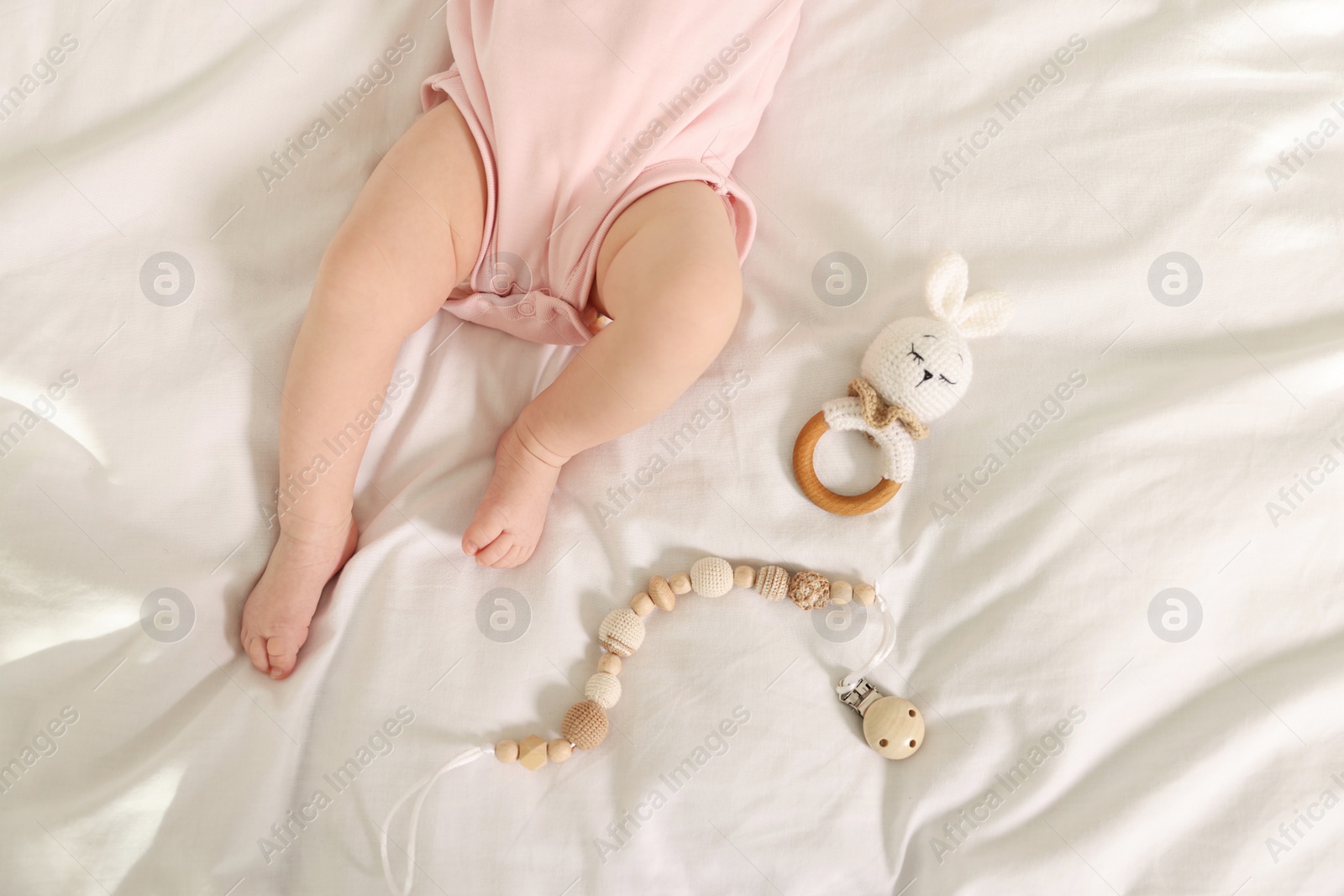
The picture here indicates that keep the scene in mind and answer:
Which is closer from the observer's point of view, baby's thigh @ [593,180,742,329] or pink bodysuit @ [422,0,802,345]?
baby's thigh @ [593,180,742,329]

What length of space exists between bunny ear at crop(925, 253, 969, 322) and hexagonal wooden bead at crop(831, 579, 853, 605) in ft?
1.10

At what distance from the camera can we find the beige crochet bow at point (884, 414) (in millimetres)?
984

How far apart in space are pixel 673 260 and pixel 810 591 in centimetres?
41

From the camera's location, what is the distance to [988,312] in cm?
100

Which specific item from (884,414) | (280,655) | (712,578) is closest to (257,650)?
(280,655)

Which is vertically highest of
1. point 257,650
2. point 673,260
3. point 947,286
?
point 947,286

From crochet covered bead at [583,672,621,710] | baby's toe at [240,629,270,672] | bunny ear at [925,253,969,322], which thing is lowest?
baby's toe at [240,629,270,672]

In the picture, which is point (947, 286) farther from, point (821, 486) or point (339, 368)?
point (339, 368)

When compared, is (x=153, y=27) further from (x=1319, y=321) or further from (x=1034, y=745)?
(x=1319, y=321)

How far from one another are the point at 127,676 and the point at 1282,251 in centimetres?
145

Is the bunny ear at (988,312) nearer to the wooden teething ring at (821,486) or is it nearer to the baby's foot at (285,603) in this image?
the wooden teething ring at (821,486)

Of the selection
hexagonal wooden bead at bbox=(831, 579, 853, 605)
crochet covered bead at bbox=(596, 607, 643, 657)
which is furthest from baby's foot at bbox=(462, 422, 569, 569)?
hexagonal wooden bead at bbox=(831, 579, 853, 605)

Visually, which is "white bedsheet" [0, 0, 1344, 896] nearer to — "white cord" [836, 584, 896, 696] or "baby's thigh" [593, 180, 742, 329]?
"white cord" [836, 584, 896, 696]

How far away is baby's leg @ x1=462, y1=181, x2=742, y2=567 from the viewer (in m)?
0.95
